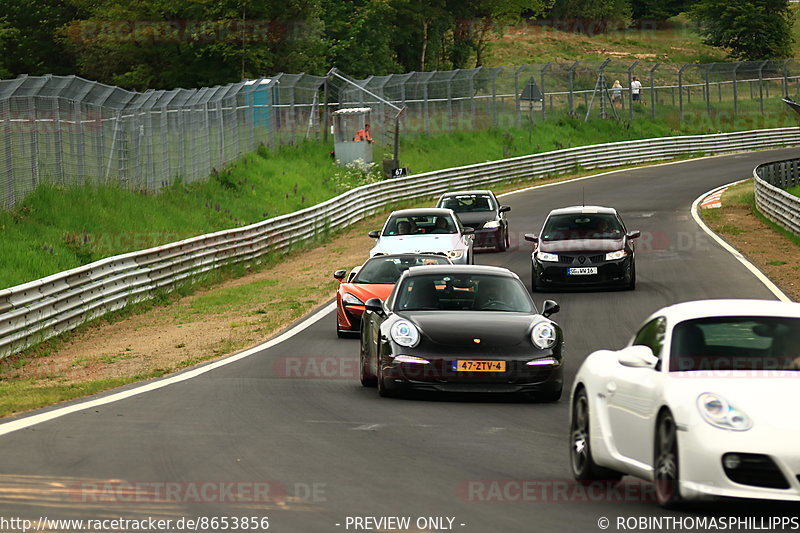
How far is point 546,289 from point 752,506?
58.0 ft

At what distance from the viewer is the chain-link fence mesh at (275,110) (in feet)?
90.9

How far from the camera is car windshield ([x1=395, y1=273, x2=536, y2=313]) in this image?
48.0 feet

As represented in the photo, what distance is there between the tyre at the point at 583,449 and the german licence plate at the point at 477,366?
3.73 meters

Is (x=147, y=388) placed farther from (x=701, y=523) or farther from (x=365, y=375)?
(x=701, y=523)

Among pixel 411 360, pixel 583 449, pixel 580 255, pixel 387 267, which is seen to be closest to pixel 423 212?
pixel 580 255

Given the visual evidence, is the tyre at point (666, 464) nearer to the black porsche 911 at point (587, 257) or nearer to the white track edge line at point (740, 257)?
the white track edge line at point (740, 257)

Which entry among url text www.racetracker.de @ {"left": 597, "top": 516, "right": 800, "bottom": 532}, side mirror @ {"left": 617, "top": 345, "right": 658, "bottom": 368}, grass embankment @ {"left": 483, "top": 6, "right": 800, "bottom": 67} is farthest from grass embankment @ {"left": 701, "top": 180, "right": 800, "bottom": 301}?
grass embankment @ {"left": 483, "top": 6, "right": 800, "bottom": 67}

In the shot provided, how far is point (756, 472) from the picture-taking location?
7.25m

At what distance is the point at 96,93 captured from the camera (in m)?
30.5

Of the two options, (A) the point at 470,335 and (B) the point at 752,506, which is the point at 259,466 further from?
(A) the point at 470,335

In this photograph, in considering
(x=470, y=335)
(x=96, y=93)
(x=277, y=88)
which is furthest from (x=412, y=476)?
(x=277, y=88)

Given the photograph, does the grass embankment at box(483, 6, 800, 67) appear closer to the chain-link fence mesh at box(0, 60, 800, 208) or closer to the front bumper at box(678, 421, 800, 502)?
the chain-link fence mesh at box(0, 60, 800, 208)

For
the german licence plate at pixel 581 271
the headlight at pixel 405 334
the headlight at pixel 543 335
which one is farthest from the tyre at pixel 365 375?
the german licence plate at pixel 581 271

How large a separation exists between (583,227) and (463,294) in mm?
11754
